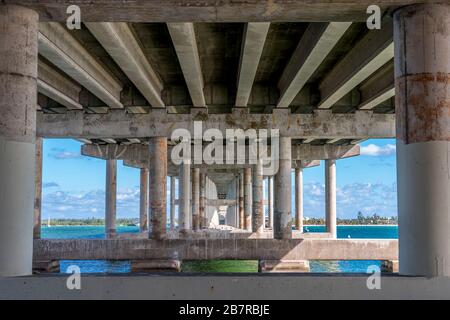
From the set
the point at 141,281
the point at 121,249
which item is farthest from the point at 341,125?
the point at 141,281

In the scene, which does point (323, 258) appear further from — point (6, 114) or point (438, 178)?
point (6, 114)

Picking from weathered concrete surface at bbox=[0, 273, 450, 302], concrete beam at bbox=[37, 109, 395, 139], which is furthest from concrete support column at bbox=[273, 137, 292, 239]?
weathered concrete surface at bbox=[0, 273, 450, 302]

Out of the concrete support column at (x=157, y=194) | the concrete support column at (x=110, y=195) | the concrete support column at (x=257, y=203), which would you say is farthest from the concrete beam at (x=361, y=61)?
the concrete support column at (x=110, y=195)

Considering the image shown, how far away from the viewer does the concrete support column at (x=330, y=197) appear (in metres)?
37.5

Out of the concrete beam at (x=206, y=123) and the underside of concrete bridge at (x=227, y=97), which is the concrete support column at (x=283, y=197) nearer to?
the underside of concrete bridge at (x=227, y=97)

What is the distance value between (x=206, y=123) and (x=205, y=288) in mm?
14844

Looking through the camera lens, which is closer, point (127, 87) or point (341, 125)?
point (127, 87)

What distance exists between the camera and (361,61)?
536 inches

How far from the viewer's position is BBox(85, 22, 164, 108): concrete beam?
1133cm

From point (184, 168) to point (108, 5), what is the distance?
1108 inches

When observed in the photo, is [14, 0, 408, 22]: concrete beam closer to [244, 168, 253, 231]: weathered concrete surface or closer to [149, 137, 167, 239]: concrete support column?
[149, 137, 167, 239]: concrete support column

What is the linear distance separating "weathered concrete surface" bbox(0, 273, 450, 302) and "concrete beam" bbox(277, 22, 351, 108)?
247 inches

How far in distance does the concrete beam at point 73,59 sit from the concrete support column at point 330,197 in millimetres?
23214

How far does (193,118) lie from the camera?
69.5 feet
